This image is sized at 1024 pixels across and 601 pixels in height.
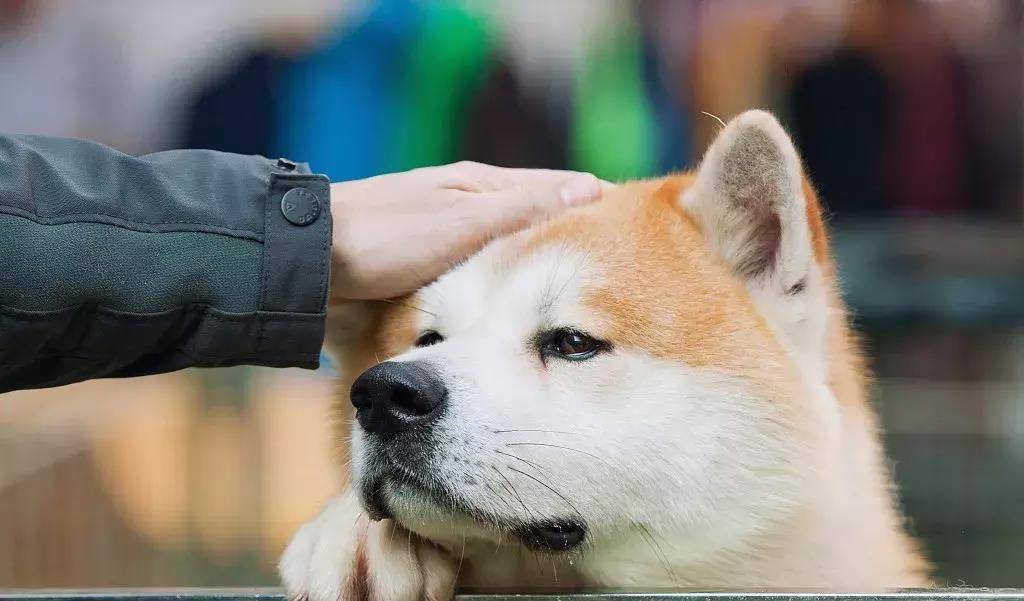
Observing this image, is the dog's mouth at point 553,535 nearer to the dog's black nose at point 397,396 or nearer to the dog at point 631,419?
the dog at point 631,419

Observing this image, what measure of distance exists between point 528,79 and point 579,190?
149 centimetres

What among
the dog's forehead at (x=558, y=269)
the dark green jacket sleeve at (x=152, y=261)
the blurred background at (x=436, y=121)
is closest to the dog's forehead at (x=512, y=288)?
the dog's forehead at (x=558, y=269)

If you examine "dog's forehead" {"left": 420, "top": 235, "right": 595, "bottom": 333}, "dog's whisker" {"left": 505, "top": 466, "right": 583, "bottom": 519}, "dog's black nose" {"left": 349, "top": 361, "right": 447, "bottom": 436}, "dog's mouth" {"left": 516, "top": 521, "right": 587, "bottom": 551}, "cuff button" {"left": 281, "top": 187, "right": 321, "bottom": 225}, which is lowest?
"dog's mouth" {"left": 516, "top": 521, "right": 587, "bottom": 551}

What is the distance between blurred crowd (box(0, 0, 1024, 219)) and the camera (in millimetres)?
2787

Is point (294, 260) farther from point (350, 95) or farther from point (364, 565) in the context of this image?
point (350, 95)

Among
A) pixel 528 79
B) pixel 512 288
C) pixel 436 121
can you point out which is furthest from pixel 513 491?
pixel 528 79

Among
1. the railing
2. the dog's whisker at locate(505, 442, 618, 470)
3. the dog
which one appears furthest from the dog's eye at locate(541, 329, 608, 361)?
the railing

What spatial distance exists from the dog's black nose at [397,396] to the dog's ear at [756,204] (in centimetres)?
47

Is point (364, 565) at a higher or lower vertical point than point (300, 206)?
lower

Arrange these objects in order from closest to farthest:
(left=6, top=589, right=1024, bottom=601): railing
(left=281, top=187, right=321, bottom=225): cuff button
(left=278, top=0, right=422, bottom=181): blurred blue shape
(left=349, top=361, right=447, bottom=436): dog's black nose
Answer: (left=6, top=589, right=1024, bottom=601): railing, (left=349, top=361, right=447, bottom=436): dog's black nose, (left=281, top=187, right=321, bottom=225): cuff button, (left=278, top=0, right=422, bottom=181): blurred blue shape

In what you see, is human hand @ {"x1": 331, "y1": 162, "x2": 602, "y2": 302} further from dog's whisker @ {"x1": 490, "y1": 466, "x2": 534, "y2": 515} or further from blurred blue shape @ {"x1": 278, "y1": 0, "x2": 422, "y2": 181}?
blurred blue shape @ {"x1": 278, "y1": 0, "x2": 422, "y2": 181}

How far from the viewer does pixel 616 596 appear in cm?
95

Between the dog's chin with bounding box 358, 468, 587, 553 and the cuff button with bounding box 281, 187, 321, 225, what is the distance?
0.31 meters

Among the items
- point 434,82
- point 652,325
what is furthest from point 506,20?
point 652,325
